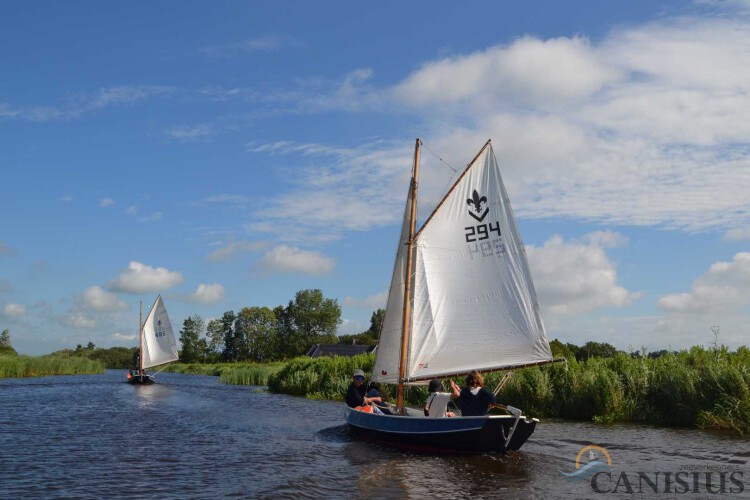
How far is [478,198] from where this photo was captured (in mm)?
21312

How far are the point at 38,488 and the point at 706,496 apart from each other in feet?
51.5

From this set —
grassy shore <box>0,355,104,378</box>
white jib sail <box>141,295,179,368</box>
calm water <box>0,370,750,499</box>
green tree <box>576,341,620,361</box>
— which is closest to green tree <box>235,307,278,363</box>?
grassy shore <box>0,355,104,378</box>

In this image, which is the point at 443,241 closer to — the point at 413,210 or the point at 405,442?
the point at 413,210

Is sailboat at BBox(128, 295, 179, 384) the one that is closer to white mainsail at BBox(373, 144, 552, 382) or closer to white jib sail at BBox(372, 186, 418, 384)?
white jib sail at BBox(372, 186, 418, 384)

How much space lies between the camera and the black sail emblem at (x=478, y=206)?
21.2 metres

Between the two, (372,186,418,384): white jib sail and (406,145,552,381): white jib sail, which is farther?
(372,186,418,384): white jib sail

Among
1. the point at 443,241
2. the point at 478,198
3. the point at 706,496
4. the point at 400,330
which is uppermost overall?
the point at 478,198

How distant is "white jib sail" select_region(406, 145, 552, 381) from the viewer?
67.5 ft

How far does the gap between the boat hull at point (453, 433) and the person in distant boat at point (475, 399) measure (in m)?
0.56

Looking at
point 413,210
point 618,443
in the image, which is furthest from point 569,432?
point 413,210

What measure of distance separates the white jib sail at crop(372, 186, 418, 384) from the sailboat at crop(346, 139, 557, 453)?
39 mm

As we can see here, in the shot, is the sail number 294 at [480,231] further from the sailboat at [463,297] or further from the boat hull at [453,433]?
the boat hull at [453,433]

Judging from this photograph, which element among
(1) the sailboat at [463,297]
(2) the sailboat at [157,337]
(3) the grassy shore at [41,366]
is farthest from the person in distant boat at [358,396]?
(3) the grassy shore at [41,366]

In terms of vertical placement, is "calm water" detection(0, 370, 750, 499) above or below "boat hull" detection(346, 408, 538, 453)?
below
